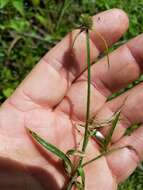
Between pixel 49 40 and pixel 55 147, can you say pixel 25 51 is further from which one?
pixel 55 147

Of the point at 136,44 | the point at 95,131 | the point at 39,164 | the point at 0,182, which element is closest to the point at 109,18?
the point at 136,44

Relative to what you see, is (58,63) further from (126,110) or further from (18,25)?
(18,25)

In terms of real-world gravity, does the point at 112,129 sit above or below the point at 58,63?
below

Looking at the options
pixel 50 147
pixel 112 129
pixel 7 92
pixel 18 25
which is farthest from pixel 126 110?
pixel 18 25

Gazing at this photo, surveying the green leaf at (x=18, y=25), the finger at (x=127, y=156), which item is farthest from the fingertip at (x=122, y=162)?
the green leaf at (x=18, y=25)

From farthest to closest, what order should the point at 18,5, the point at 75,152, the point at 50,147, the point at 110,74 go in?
the point at 18,5, the point at 110,74, the point at 75,152, the point at 50,147

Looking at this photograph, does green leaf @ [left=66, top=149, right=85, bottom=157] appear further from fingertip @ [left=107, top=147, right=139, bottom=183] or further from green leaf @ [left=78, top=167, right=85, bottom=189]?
fingertip @ [left=107, top=147, right=139, bottom=183]

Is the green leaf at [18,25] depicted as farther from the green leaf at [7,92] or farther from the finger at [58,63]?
the finger at [58,63]

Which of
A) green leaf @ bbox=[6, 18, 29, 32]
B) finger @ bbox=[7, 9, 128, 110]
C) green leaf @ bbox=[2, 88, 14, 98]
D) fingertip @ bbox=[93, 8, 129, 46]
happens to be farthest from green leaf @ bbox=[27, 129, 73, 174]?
green leaf @ bbox=[6, 18, 29, 32]
